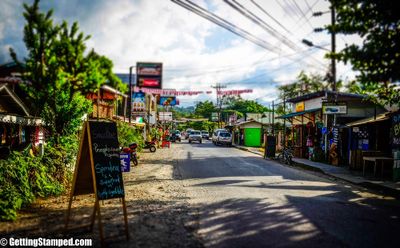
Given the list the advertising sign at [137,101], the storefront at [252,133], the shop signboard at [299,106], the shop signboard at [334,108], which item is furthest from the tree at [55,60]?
the storefront at [252,133]

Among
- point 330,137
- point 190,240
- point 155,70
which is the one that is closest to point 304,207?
point 190,240

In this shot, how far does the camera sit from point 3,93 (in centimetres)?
1073

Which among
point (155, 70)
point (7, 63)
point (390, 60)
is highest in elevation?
point (155, 70)

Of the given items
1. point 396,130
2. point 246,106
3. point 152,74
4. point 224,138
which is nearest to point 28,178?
point 396,130

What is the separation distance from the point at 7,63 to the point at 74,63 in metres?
11.5

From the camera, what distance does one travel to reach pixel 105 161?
5426mm

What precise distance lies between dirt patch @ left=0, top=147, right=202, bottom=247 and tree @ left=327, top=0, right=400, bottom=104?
4.65 meters

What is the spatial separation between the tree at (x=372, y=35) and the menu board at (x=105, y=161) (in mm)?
5058

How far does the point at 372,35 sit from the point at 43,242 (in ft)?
23.7

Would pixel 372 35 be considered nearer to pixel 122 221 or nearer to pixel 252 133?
pixel 122 221

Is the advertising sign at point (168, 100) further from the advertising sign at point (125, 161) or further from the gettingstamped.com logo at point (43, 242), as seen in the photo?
the gettingstamped.com logo at point (43, 242)

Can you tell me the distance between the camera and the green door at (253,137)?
42781 millimetres

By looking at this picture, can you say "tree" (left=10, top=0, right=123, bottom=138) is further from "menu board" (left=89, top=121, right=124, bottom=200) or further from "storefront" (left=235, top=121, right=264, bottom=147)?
"storefront" (left=235, top=121, right=264, bottom=147)

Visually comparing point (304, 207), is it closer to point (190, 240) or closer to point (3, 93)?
point (190, 240)
